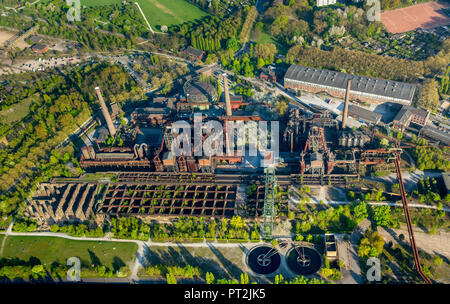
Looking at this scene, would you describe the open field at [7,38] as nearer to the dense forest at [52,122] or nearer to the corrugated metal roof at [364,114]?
the dense forest at [52,122]

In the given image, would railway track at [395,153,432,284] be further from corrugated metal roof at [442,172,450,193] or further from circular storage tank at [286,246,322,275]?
circular storage tank at [286,246,322,275]

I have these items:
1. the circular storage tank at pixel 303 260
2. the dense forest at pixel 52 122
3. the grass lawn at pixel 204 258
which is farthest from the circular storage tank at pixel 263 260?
the dense forest at pixel 52 122

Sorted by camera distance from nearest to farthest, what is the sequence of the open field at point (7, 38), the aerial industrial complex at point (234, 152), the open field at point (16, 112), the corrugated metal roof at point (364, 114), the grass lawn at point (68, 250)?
the aerial industrial complex at point (234, 152) < the grass lawn at point (68, 250) < the corrugated metal roof at point (364, 114) < the open field at point (16, 112) < the open field at point (7, 38)

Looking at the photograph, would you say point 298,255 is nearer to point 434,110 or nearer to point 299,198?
point 299,198

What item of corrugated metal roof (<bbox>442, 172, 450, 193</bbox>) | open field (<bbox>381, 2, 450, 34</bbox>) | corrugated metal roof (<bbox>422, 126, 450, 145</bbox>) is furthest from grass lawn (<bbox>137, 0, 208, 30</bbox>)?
corrugated metal roof (<bbox>442, 172, 450, 193</bbox>)

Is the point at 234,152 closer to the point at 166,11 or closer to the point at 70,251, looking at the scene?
the point at 70,251

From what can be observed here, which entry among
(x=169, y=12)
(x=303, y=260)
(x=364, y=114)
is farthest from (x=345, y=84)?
(x=169, y=12)

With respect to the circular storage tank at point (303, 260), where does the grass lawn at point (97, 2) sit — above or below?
above
